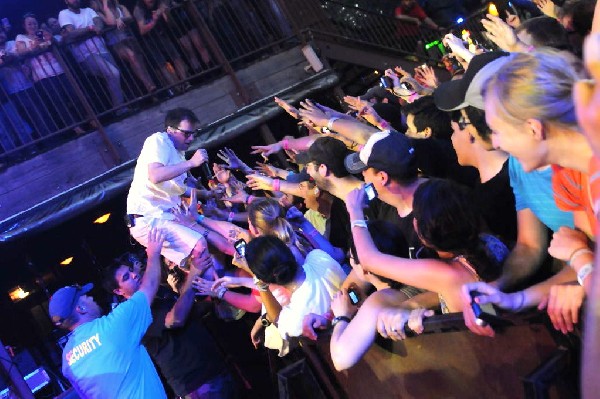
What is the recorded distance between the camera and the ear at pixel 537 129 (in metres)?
1.51

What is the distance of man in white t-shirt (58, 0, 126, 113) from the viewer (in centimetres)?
793

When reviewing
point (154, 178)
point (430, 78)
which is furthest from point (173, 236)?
point (430, 78)

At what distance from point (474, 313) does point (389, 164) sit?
131 cm

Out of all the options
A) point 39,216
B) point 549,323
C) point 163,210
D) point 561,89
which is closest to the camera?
point 561,89

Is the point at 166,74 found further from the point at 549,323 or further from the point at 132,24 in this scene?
the point at 549,323

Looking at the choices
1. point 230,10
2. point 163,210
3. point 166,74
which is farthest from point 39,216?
point 230,10

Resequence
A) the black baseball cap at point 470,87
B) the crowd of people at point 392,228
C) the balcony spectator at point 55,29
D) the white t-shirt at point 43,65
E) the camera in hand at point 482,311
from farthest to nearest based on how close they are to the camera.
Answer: the balcony spectator at point 55,29, the white t-shirt at point 43,65, the black baseball cap at point 470,87, the camera in hand at point 482,311, the crowd of people at point 392,228

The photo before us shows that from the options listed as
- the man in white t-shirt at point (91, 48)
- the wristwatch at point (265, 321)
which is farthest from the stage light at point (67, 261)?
the wristwatch at point (265, 321)

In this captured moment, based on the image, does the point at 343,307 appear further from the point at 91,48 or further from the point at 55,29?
the point at 55,29

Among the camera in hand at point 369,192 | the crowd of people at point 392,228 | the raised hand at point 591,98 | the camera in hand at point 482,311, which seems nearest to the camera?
the raised hand at point 591,98

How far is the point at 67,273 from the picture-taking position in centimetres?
1017

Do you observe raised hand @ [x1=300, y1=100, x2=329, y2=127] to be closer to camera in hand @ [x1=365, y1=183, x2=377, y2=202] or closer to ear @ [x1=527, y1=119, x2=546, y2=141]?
camera in hand @ [x1=365, y1=183, x2=377, y2=202]

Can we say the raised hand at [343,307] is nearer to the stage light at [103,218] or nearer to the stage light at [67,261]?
the stage light at [103,218]

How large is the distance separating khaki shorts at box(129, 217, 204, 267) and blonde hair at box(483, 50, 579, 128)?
4.34 metres
